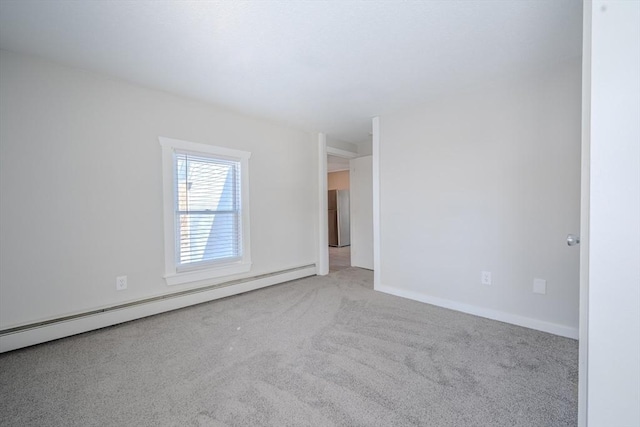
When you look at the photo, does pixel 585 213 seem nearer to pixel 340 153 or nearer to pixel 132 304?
pixel 132 304

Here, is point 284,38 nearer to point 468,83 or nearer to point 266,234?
point 468,83

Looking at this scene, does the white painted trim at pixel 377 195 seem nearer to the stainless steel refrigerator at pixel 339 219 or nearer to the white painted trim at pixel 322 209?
the white painted trim at pixel 322 209

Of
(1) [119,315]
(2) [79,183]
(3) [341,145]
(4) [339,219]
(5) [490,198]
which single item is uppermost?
(3) [341,145]

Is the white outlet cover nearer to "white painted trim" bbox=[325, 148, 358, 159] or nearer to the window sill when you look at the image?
the window sill

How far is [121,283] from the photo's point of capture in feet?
8.59

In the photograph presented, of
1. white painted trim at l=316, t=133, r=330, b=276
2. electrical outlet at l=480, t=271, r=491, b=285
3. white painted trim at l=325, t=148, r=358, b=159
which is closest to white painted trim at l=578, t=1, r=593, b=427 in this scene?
electrical outlet at l=480, t=271, r=491, b=285

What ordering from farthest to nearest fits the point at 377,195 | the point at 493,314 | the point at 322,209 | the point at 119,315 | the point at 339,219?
the point at 339,219 → the point at 322,209 → the point at 377,195 → the point at 493,314 → the point at 119,315

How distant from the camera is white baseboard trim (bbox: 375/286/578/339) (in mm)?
2326

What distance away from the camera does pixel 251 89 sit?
279 cm

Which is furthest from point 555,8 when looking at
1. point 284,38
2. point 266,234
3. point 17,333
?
point 17,333

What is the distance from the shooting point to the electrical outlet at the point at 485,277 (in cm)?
274

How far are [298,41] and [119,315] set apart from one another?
287 cm

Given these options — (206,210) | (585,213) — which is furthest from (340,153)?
(585,213)

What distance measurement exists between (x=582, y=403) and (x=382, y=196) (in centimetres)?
284
